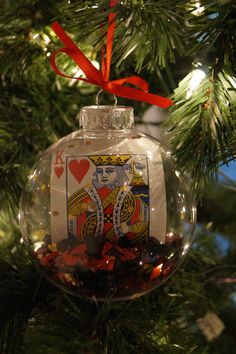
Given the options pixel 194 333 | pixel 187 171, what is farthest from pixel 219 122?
pixel 194 333

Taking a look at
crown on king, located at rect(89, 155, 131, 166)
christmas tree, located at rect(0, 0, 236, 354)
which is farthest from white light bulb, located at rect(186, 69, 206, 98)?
crown on king, located at rect(89, 155, 131, 166)

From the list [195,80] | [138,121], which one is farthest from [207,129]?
[138,121]

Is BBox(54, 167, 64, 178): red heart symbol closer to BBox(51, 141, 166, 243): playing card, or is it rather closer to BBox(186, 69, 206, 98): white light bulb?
BBox(51, 141, 166, 243): playing card

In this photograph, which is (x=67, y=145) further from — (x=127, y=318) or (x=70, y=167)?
(x=127, y=318)

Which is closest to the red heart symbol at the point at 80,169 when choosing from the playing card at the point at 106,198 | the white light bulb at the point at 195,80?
the playing card at the point at 106,198

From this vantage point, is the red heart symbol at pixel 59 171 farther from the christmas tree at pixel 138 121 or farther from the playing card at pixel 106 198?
the christmas tree at pixel 138 121
